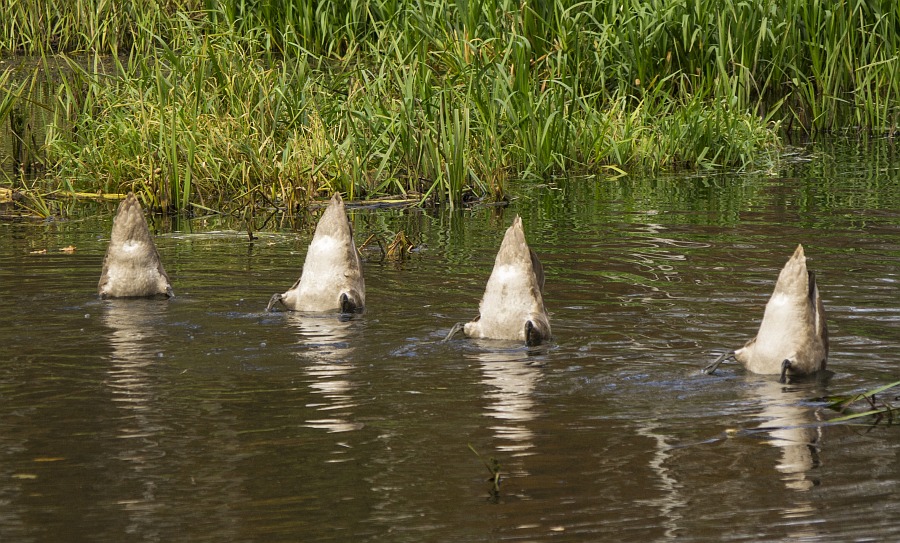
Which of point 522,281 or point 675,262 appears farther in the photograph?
point 675,262

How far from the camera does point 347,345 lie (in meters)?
7.01

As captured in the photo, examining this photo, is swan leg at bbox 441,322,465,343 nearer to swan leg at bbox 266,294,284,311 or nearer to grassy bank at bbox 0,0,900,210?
swan leg at bbox 266,294,284,311

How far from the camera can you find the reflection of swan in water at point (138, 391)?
475cm

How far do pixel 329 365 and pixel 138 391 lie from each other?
89cm

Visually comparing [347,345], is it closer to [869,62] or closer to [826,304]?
[826,304]

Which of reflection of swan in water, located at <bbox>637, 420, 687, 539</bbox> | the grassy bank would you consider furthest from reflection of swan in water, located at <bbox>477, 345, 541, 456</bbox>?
the grassy bank

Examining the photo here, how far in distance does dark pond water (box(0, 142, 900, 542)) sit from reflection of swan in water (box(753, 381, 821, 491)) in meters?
0.01

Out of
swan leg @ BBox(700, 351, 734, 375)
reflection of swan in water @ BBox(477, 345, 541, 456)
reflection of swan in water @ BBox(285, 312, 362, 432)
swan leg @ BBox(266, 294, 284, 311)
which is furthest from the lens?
swan leg @ BBox(266, 294, 284, 311)

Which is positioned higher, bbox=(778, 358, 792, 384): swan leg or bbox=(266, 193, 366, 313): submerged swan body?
bbox=(266, 193, 366, 313): submerged swan body

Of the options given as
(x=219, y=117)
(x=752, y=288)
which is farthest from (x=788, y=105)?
(x=752, y=288)

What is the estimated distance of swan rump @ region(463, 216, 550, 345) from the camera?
273 inches

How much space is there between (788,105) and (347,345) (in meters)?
10.8

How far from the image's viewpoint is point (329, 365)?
21.6ft

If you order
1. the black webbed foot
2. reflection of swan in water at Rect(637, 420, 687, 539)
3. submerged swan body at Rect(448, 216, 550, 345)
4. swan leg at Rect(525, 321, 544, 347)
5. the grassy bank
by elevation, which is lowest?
reflection of swan in water at Rect(637, 420, 687, 539)
